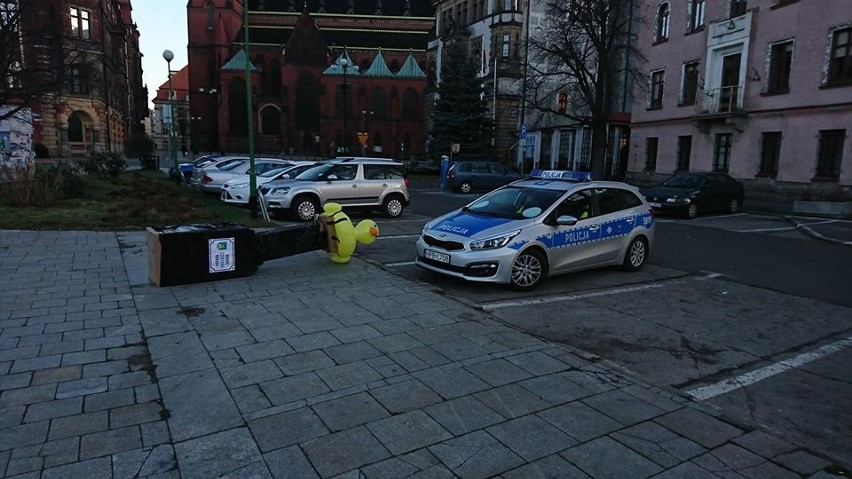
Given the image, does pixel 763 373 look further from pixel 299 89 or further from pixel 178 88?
pixel 178 88

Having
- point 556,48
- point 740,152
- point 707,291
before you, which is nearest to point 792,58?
point 740,152

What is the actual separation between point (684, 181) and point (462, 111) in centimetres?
2230

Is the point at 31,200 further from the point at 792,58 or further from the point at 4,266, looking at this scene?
the point at 792,58

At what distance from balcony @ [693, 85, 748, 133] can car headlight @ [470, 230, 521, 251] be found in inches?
1003

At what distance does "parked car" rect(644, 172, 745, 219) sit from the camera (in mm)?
19422

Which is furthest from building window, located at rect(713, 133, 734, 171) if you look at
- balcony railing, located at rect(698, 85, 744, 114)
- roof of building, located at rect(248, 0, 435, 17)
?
roof of building, located at rect(248, 0, 435, 17)

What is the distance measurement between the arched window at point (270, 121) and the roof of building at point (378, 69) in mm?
12981

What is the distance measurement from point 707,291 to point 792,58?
76.7ft

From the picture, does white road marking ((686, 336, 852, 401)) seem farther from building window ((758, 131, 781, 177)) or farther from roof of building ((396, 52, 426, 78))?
roof of building ((396, 52, 426, 78))

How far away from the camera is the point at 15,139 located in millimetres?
20000

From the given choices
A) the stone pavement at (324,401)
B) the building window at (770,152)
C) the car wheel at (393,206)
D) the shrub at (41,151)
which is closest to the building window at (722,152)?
the building window at (770,152)

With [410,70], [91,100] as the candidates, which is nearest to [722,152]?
[410,70]

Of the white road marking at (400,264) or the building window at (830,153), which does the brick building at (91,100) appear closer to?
the white road marking at (400,264)

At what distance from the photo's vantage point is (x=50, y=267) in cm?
846
